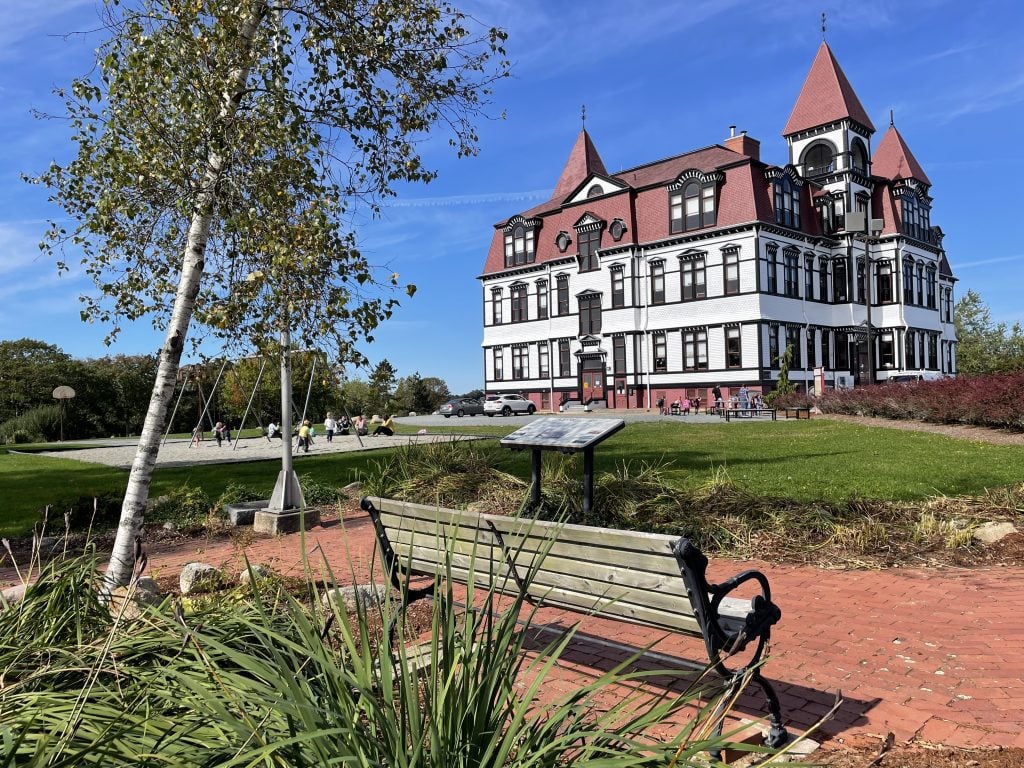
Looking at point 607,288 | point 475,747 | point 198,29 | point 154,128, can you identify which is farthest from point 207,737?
point 607,288

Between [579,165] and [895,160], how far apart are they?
21.4 metres

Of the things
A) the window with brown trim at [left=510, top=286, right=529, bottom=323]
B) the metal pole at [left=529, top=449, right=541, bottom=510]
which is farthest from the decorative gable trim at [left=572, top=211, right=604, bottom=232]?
the metal pole at [left=529, top=449, right=541, bottom=510]

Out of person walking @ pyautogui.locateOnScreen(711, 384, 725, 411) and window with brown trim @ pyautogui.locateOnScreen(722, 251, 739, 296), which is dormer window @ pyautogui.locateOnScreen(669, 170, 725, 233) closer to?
window with brown trim @ pyautogui.locateOnScreen(722, 251, 739, 296)

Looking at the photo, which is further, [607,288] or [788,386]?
[607,288]

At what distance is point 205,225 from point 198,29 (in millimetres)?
1755

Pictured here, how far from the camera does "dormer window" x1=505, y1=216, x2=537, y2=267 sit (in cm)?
4888

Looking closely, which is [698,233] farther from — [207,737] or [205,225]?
[207,737]

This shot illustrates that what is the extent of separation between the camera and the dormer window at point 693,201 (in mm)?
40125

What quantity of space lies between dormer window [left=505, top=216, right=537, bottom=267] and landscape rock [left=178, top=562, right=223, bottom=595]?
44.0 metres

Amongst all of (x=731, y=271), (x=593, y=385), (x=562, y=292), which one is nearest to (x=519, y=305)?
(x=562, y=292)

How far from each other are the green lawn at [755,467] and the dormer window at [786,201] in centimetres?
2114

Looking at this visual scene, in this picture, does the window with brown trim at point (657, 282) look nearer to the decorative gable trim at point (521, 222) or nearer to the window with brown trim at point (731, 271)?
the window with brown trim at point (731, 271)

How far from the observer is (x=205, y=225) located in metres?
5.77

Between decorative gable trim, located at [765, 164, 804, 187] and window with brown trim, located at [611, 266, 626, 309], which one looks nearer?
decorative gable trim, located at [765, 164, 804, 187]
